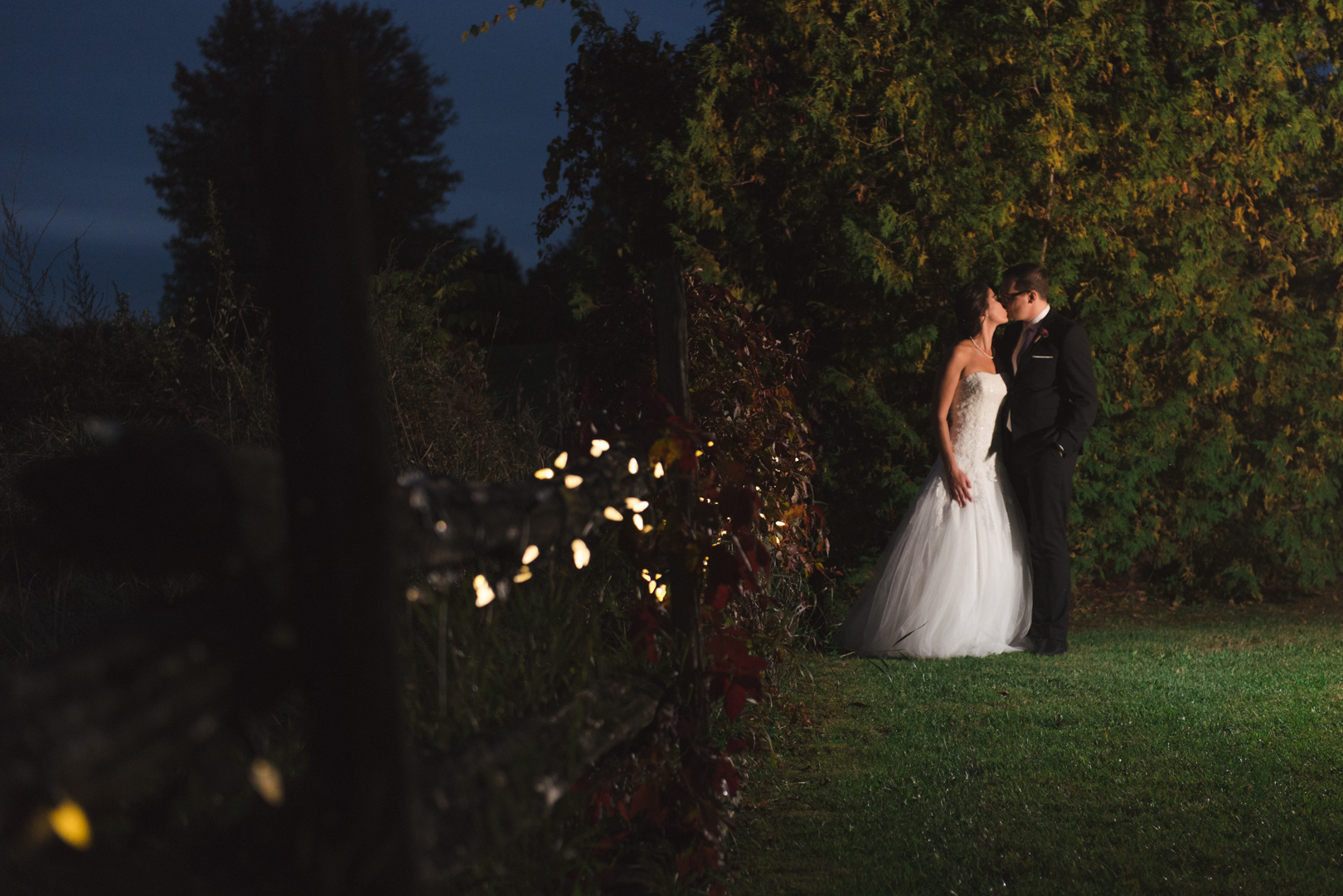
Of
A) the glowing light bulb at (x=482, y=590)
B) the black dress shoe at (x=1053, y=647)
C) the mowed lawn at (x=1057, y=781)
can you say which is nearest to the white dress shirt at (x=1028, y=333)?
the black dress shoe at (x=1053, y=647)

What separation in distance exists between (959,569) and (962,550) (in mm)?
115

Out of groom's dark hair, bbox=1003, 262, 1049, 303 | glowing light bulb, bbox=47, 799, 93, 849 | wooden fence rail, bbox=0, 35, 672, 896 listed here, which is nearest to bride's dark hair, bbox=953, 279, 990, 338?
groom's dark hair, bbox=1003, 262, 1049, 303

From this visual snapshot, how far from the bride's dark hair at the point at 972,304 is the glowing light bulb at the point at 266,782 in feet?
17.5

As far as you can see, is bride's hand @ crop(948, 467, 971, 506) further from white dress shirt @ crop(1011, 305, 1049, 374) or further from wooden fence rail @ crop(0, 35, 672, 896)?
wooden fence rail @ crop(0, 35, 672, 896)

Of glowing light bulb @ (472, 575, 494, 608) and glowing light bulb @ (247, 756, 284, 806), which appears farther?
glowing light bulb @ (472, 575, 494, 608)

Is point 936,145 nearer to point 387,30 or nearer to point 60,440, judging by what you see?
point 60,440

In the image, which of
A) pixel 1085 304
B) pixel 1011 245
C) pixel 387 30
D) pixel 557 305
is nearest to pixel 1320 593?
pixel 1085 304

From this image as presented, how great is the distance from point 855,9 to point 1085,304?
2419 millimetres

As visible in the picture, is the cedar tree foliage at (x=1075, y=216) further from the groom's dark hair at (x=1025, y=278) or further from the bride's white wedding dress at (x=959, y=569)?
the bride's white wedding dress at (x=959, y=569)

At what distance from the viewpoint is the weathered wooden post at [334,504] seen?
3.91 feet

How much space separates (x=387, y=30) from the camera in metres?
33.1

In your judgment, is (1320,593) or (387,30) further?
(387,30)

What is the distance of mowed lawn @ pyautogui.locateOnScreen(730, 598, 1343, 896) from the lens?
291 centimetres

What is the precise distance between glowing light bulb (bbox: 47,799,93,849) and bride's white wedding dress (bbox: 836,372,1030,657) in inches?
201
